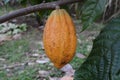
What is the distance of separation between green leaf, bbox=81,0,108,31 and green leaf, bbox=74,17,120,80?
6 cm

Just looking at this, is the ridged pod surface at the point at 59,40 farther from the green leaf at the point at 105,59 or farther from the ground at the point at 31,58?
the ground at the point at 31,58

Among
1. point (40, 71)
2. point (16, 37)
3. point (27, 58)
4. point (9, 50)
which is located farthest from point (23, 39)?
point (40, 71)

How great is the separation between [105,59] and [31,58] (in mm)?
2665

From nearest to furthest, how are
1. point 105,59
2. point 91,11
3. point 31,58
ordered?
point 105,59
point 91,11
point 31,58

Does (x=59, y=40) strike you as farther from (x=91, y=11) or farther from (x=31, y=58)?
(x=31, y=58)

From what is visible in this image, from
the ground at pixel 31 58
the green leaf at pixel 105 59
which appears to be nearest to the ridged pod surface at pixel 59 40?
the green leaf at pixel 105 59

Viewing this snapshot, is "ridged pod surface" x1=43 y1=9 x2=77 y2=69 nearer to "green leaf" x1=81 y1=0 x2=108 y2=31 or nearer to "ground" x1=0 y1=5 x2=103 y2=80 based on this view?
"green leaf" x1=81 y1=0 x2=108 y2=31

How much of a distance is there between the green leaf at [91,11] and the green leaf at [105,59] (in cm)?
6

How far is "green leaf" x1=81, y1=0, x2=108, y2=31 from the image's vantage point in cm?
73

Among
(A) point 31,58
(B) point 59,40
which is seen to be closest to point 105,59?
(B) point 59,40

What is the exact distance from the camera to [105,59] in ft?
2.11

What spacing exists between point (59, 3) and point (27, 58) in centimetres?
255

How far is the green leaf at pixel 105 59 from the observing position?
24.9 inches

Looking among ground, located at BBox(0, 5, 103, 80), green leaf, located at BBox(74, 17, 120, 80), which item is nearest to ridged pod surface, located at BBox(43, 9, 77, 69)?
green leaf, located at BBox(74, 17, 120, 80)
